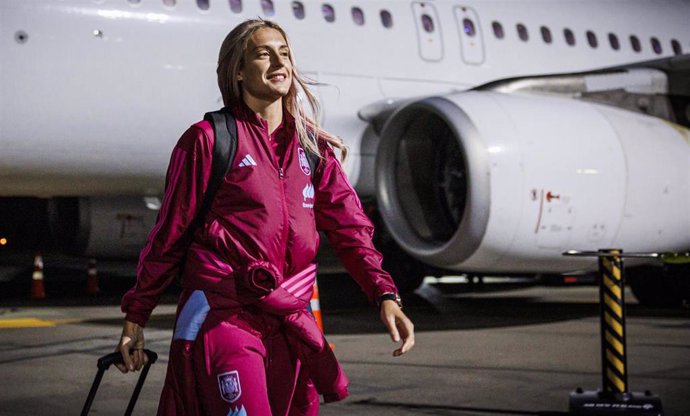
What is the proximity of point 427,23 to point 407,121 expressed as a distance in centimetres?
176

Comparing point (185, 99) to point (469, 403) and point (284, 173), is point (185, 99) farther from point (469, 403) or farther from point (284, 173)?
point (284, 173)

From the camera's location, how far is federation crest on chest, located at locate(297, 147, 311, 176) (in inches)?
96.7

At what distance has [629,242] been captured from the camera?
754cm

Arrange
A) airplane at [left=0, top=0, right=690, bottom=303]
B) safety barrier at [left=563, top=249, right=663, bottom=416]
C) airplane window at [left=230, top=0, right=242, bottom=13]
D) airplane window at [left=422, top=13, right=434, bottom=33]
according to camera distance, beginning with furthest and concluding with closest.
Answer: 1. airplane window at [left=422, top=13, right=434, bottom=33]
2. airplane window at [left=230, top=0, right=242, bottom=13]
3. airplane at [left=0, top=0, right=690, bottom=303]
4. safety barrier at [left=563, top=249, right=663, bottom=416]

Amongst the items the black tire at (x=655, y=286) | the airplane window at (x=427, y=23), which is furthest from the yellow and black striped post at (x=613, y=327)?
the black tire at (x=655, y=286)

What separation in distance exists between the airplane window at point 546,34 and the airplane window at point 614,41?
0.79 metres

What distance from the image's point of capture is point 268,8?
827 centimetres

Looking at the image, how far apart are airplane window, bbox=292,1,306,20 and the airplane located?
0.01 meters

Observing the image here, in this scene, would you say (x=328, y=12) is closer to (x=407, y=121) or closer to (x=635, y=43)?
(x=407, y=121)

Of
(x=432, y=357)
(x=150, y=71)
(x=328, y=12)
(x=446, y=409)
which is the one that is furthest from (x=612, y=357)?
(x=328, y=12)

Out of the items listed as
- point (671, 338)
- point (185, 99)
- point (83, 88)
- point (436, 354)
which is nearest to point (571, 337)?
point (671, 338)

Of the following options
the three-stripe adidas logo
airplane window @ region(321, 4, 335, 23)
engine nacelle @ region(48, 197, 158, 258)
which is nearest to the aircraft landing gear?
airplane window @ region(321, 4, 335, 23)

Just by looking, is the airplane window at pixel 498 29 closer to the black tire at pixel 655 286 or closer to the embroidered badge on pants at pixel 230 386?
the black tire at pixel 655 286

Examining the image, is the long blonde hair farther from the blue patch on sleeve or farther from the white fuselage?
the white fuselage
